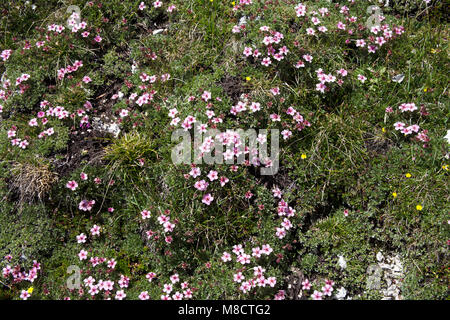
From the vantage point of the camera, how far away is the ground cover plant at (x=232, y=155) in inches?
218

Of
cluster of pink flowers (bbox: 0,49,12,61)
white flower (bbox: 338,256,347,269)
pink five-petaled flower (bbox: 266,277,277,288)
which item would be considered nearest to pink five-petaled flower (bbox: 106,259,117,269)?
pink five-petaled flower (bbox: 266,277,277,288)

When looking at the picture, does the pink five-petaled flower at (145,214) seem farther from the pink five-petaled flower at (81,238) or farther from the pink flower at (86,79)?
the pink flower at (86,79)

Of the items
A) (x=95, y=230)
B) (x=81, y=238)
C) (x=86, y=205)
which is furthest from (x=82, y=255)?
(x=86, y=205)

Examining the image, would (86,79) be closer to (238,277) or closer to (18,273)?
(18,273)

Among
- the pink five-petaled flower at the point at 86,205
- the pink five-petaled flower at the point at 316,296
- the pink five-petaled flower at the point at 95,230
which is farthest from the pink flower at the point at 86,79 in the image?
the pink five-petaled flower at the point at 316,296

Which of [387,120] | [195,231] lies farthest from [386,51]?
[195,231]

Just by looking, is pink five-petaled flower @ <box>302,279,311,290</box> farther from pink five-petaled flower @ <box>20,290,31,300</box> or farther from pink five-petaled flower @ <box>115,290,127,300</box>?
pink five-petaled flower @ <box>20,290,31,300</box>

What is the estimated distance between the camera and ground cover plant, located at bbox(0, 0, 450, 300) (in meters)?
5.53

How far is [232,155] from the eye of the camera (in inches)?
224

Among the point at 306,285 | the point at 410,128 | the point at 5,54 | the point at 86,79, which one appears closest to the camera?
the point at 306,285

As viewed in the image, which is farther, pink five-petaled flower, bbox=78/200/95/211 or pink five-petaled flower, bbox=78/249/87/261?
pink five-petaled flower, bbox=78/200/95/211

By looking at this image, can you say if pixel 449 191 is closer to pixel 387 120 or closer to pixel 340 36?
pixel 387 120

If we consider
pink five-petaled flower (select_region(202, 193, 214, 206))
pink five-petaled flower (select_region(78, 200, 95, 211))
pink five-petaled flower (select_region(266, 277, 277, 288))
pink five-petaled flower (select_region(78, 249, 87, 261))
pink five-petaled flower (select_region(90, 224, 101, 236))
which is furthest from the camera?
pink five-petaled flower (select_region(78, 200, 95, 211))

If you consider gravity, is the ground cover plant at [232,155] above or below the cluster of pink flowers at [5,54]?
below
